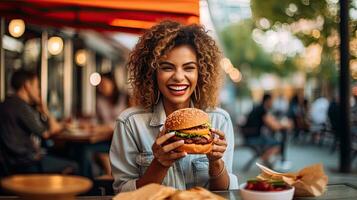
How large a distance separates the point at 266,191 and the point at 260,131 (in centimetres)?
815

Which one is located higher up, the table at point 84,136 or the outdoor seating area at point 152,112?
the outdoor seating area at point 152,112

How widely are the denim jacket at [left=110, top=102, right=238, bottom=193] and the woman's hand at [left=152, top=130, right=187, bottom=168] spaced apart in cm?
28

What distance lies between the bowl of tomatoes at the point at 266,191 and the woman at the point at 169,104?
272mm

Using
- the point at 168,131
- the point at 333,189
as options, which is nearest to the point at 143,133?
the point at 168,131

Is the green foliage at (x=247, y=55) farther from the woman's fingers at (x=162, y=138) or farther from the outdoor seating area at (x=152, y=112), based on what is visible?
the woman's fingers at (x=162, y=138)

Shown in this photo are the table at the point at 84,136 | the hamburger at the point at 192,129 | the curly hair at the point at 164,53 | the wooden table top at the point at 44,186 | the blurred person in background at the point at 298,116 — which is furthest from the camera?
the blurred person in background at the point at 298,116

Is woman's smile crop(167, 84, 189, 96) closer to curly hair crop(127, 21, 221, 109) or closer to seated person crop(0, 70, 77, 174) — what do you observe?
curly hair crop(127, 21, 221, 109)

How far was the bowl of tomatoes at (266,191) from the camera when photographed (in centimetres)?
173

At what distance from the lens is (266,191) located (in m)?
1.75

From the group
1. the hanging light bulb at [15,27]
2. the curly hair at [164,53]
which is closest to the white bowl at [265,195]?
the curly hair at [164,53]

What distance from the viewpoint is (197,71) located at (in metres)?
2.38

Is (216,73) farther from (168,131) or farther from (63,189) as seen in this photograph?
(63,189)

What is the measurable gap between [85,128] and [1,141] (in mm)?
1876

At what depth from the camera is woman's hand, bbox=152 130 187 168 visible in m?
1.91
